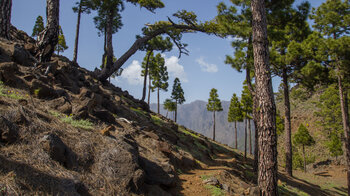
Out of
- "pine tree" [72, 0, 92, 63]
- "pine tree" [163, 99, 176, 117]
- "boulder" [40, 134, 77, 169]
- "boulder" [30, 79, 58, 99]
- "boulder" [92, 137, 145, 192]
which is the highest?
"pine tree" [72, 0, 92, 63]

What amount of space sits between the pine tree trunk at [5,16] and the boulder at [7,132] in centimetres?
696

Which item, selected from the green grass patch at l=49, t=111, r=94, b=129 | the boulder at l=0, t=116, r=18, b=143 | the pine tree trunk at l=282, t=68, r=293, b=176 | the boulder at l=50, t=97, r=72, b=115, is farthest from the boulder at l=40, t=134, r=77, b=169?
the pine tree trunk at l=282, t=68, r=293, b=176

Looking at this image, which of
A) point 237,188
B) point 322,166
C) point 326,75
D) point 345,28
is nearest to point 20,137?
point 237,188

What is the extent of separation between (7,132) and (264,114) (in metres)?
5.59

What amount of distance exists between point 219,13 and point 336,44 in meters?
8.58

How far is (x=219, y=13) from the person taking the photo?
13695 mm

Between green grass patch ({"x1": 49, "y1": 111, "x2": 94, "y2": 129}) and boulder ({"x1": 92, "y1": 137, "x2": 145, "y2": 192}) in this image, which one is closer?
boulder ({"x1": 92, "y1": 137, "x2": 145, "y2": 192})

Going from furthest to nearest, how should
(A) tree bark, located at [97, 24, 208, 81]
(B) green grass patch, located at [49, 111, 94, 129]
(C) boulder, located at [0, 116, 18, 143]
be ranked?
1. (A) tree bark, located at [97, 24, 208, 81]
2. (B) green grass patch, located at [49, 111, 94, 129]
3. (C) boulder, located at [0, 116, 18, 143]

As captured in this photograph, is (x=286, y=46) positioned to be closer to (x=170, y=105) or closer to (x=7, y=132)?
(x=7, y=132)

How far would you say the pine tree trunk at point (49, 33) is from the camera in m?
8.80

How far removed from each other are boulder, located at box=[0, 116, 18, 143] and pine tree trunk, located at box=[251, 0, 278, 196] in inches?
212

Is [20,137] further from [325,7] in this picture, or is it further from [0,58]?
[325,7]

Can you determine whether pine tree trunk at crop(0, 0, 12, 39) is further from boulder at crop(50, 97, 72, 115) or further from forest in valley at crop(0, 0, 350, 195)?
boulder at crop(50, 97, 72, 115)

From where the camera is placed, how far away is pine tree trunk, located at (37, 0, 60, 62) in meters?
8.80
